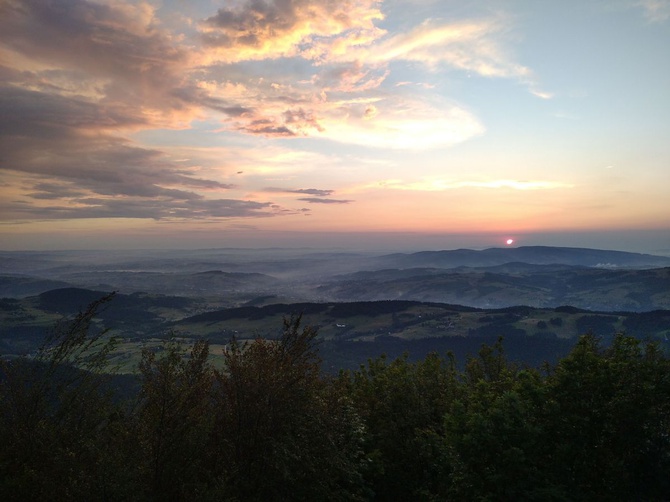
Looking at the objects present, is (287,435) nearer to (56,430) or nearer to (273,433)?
(273,433)

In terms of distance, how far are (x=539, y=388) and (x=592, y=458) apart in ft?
17.3

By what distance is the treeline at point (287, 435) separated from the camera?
1995 cm

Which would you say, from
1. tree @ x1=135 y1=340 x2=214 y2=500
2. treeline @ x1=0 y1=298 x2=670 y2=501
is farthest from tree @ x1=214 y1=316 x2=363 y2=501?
tree @ x1=135 y1=340 x2=214 y2=500

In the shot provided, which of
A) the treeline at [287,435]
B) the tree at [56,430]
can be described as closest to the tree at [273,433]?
the treeline at [287,435]

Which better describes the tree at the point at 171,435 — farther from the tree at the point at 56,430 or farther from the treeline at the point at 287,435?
the tree at the point at 56,430

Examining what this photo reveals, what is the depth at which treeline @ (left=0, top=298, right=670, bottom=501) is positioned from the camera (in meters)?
20.0

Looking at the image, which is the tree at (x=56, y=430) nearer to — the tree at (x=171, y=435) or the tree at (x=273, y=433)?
the tree at (x=171, y=435)

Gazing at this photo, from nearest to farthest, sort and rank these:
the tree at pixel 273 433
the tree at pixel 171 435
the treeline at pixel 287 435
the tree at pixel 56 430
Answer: the tree at pixel 56 430 → the tree at pixel 171 435 → the treeline at pixel 287 435 → the tree at pixel 273 433

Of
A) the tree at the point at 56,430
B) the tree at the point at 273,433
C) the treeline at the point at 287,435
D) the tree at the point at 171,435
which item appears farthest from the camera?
the tree at the point at 273,433

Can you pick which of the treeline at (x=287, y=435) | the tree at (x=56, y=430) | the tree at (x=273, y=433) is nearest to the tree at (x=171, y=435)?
the treeline at (x=287, y=435)

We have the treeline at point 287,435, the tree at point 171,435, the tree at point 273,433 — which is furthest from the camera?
the tree at point 273,433

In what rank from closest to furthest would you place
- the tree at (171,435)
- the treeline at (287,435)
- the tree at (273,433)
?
the tree at (171,435) → the treeline at (287,435) → the tree at (273,433)

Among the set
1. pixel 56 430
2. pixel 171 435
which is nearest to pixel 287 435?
pixel 171 435

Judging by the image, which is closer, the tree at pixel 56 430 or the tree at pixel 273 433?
the tree at pixel 56 430
